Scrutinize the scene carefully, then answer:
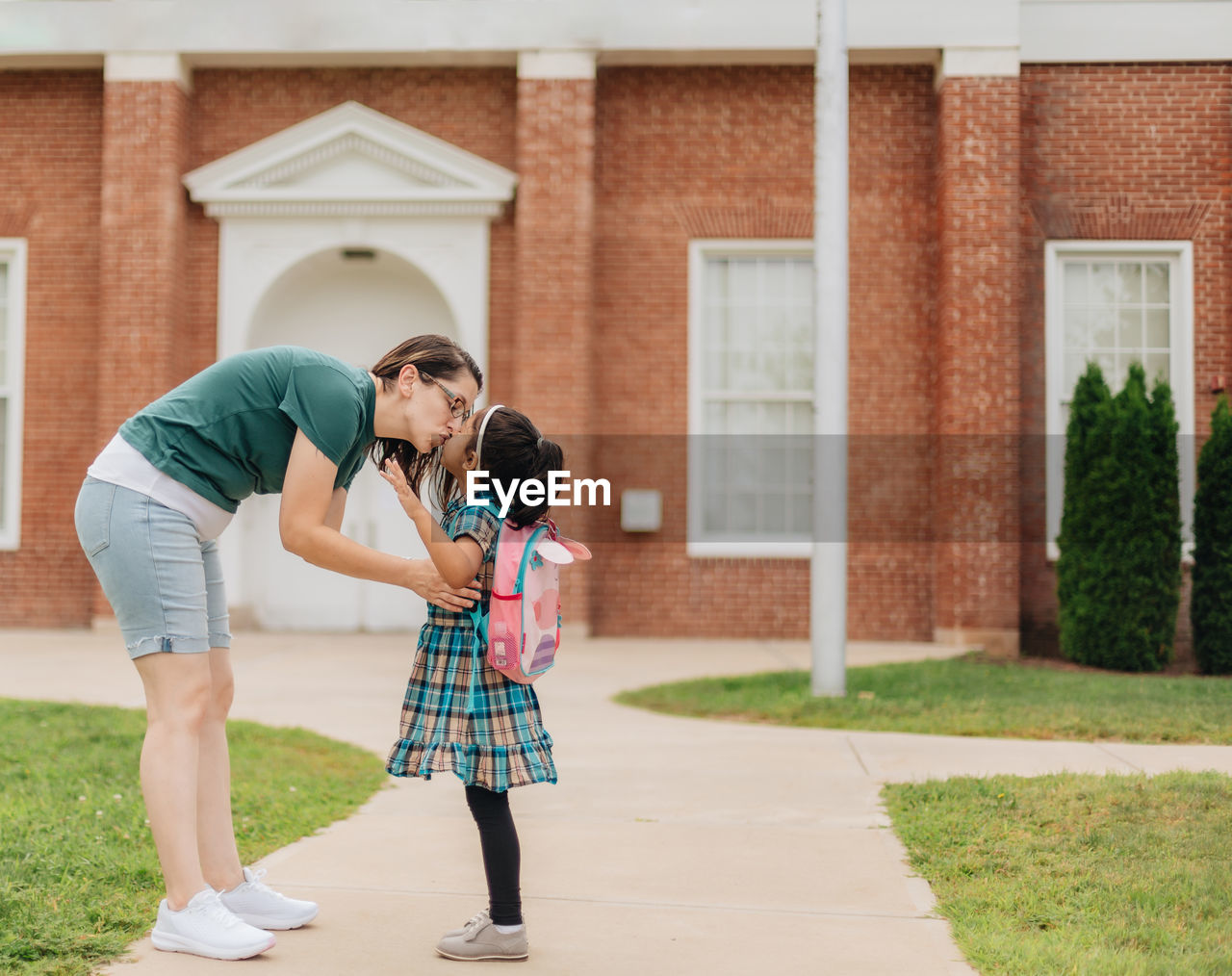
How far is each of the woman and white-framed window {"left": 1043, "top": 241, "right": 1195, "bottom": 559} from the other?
31.6 feet

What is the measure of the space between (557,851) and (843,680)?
3.96m

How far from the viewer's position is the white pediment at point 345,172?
11.7m

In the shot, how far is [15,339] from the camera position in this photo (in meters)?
12.2

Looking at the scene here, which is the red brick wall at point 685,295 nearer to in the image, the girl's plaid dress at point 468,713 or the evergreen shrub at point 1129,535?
the evergreen shrub at point 1129,535

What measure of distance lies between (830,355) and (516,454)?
5.19 metres

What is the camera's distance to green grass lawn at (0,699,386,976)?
326 centimetres

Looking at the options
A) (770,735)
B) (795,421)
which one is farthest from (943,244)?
(770,735)

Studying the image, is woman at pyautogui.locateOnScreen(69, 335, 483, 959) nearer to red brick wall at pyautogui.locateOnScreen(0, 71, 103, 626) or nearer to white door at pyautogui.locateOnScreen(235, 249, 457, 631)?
white door at pyautogui.locateOnScreen(235, 249, 457, 631)

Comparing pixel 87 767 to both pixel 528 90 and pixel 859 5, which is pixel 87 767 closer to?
pixel 528 90

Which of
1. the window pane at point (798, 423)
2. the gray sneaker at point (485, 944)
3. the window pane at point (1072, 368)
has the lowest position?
the gray sneaker at point (485, 944)

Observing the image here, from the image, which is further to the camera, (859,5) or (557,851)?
(859,5)

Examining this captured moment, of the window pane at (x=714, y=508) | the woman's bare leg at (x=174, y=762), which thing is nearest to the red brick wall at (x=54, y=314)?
the window pane at (x=714, y=508)

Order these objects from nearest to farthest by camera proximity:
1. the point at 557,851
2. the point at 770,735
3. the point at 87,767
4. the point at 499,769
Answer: the point at 499,769 < the point at 557,851 < the point at 87,767 < the point at 770,735

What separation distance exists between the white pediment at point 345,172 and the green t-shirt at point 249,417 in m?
8.82
